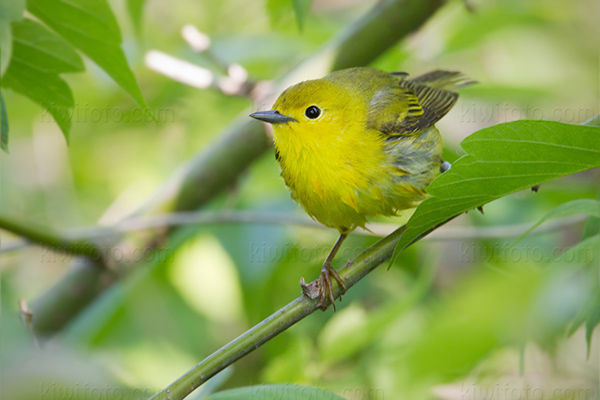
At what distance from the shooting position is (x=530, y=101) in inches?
154

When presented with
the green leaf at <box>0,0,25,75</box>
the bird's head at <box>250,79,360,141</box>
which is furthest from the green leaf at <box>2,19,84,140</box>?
the bird's head at <box>250,79,360,141</box>

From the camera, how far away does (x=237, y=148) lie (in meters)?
3.50

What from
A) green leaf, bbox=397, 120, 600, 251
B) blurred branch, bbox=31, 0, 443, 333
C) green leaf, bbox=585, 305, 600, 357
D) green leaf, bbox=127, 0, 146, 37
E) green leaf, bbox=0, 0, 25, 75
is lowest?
green leaf, bbox=585, 305, 600, 357

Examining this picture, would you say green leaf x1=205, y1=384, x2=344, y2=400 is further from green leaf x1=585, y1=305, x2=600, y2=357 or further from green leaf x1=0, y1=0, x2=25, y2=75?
green leaf x1=0, y1=0, x2=25, y2=75

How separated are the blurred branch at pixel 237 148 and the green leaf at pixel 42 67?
1.45 metres

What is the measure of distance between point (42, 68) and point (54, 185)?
3.10 metres

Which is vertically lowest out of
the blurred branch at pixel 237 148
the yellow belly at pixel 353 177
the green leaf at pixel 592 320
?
the green leaf at pixel 592 320

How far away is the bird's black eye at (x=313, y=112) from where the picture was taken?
9.43ft

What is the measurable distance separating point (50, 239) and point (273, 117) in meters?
1.07

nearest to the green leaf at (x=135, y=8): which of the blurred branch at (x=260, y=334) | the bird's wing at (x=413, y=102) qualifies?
the bird's wing at (x=413, y=102)

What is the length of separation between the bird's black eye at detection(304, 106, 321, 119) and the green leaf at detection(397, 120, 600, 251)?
1.28 m

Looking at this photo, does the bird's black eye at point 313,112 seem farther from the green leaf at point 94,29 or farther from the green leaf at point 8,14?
the green leaf at point 8,14

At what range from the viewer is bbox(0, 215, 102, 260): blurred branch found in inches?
101

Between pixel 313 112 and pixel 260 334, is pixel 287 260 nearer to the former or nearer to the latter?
pixel 313 112
